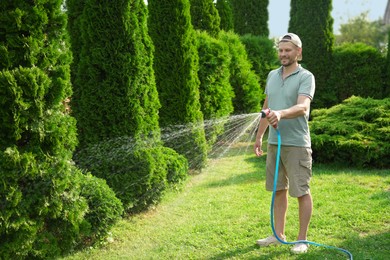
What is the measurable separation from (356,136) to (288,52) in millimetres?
4970

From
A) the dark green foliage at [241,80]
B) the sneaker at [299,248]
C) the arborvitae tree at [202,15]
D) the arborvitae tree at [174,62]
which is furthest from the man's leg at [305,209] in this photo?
the arborvitae tree at [202,15]

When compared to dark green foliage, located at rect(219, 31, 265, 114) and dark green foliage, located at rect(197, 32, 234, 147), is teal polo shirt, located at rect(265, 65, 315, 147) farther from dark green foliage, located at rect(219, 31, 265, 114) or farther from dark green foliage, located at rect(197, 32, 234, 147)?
dark green foliage, located at rect(219, 31, 265, 114)

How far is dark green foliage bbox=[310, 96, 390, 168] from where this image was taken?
336 inches

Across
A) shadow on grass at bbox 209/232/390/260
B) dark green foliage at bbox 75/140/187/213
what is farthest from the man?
dark green foliage at bbox 75/140/187/213

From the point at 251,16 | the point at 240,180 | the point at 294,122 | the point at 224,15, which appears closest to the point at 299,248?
the point at 294,122

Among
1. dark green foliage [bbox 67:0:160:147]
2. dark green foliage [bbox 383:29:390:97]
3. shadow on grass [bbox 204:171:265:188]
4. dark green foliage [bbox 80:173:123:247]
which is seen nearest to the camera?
dark green foliage [bbox 80:173:123:247]

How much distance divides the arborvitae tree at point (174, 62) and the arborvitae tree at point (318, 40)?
721 cm

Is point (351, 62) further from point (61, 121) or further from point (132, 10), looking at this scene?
point (61, 121)

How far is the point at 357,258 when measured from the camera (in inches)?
178

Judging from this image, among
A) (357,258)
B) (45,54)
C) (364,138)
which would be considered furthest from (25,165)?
(364,138)

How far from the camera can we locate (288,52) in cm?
437

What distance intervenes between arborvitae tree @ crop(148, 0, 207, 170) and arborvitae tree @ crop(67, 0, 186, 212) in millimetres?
2158

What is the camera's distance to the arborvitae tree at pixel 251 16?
55.0ft

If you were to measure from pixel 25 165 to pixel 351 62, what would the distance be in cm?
1213
